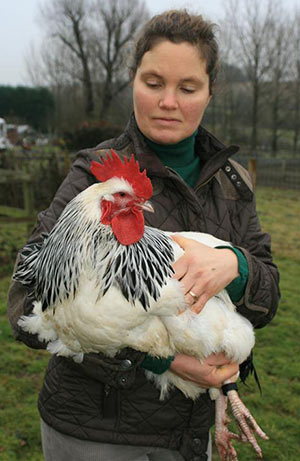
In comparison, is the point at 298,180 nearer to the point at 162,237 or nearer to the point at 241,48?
the point at 241,48

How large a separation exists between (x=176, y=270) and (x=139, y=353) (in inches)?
13.9

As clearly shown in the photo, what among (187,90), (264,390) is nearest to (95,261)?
(187,90)

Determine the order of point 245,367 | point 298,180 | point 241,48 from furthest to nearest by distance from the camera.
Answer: point 241,48 → point 298,180 → point 245,367

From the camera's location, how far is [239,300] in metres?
1.83

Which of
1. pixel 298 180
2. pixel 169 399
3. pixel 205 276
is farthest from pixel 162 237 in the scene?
pixel 298 180

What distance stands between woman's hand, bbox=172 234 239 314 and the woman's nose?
61cm

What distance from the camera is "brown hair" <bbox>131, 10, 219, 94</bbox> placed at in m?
1.77

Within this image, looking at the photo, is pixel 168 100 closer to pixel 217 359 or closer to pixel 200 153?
pixel 200 153

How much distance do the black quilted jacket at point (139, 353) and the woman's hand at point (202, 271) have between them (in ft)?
0.38

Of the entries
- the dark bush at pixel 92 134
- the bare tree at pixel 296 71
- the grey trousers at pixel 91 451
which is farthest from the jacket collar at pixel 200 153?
the bare tree at pixel 296 71

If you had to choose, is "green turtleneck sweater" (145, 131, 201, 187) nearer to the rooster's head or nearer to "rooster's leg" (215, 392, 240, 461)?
the rooster's head

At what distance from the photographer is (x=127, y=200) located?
5.43ft

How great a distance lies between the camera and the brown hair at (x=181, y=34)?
69.7 inches

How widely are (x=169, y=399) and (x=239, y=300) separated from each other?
0.53 m
